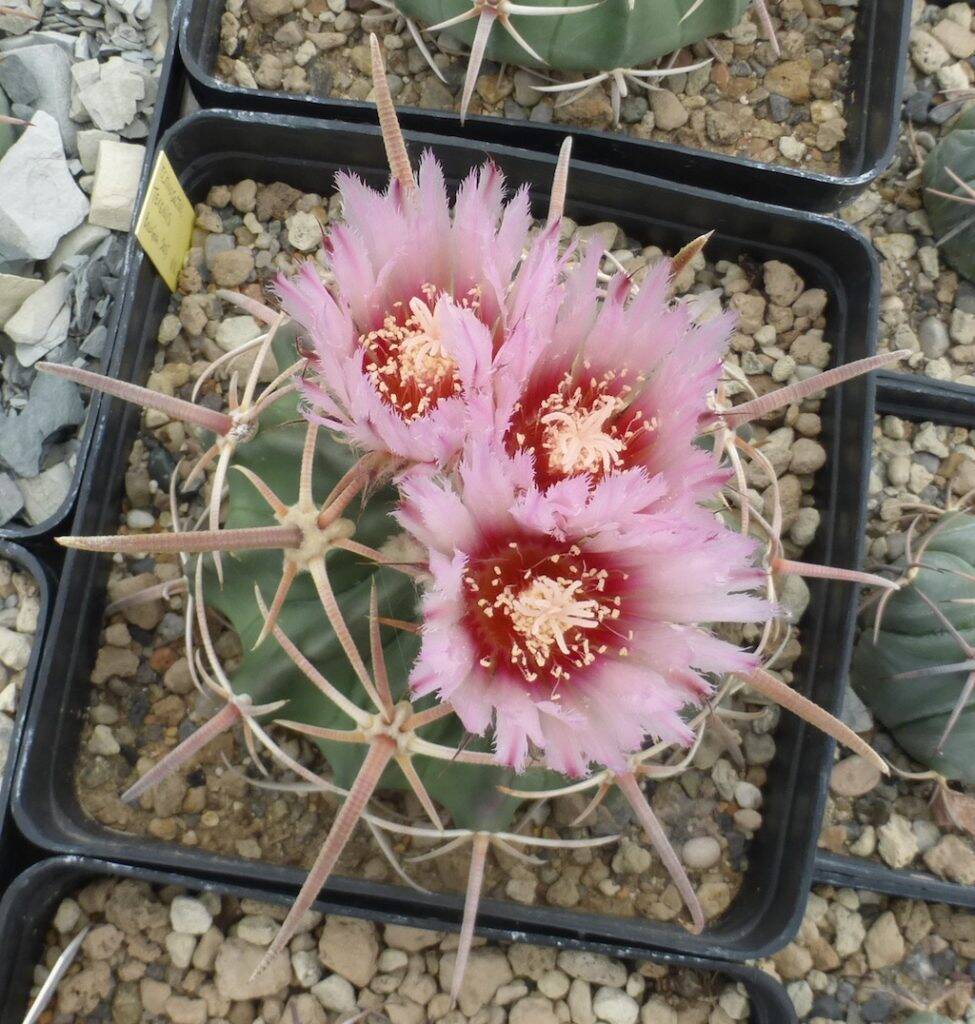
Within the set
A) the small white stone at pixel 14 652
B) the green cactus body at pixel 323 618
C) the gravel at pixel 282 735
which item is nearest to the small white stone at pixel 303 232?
the gravel at pixel 282 735

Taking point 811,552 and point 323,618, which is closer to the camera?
point 323,618

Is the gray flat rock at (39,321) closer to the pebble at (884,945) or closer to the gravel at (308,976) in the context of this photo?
the gravel at (308,976)

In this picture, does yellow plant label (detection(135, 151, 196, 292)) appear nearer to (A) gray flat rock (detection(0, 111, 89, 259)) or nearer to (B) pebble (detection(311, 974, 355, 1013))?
(A) gray flat rock (detection(0, 111, 89, 259))

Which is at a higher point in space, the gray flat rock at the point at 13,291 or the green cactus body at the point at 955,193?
the green cactus body at the point at 955,193

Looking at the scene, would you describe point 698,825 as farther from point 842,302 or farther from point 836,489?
point 842,302

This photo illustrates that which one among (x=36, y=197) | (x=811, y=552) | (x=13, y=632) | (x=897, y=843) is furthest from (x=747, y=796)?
(x=36, y=197)

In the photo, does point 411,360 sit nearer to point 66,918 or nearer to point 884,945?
point 66,918
